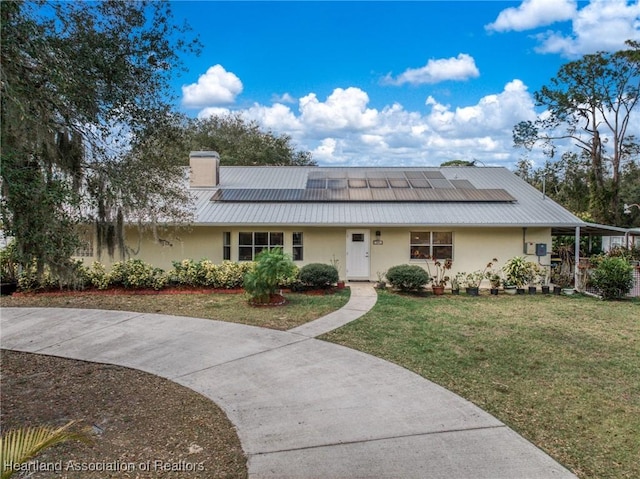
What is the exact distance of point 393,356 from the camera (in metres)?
6.37

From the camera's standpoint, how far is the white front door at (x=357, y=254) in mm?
13773

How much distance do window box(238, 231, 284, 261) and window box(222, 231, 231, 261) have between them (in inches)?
12.9

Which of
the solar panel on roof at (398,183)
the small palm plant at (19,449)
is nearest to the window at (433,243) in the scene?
the solar panel on roof at (398,183)

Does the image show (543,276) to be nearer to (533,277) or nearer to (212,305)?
(533,277)

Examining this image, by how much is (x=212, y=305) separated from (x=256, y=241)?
3948 mm

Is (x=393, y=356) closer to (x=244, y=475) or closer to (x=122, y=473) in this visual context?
(x=244, y=475)

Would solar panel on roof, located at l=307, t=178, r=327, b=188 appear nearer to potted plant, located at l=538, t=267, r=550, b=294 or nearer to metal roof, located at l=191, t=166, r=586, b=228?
metal roof, located at l=191, t=166, r=586, b=228

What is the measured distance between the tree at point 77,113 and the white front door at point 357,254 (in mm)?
8190

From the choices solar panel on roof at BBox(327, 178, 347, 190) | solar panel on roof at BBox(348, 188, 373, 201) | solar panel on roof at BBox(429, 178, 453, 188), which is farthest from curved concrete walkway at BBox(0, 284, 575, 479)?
solar panel on roof at BBox(429, 178, 453, 188)

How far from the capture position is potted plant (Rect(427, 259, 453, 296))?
12.5m

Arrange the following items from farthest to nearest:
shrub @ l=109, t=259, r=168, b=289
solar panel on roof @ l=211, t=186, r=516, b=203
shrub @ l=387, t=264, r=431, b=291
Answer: solar panel on roof @ l=211, t=186, r=516, b=203 < shrub @ l=109, t=259, r=168, b=289 < shrub @ l=387, t=264, r=431, b=291

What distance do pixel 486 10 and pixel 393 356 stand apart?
8.47m

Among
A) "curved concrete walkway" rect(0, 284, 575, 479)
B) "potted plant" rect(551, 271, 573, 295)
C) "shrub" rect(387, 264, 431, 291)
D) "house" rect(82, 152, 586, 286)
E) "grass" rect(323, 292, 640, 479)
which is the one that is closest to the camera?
"curved concrete walkway" rect(0, 284, 575, 479)

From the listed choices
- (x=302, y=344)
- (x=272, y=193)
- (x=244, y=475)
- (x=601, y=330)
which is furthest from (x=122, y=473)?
(x=272, y=193)
